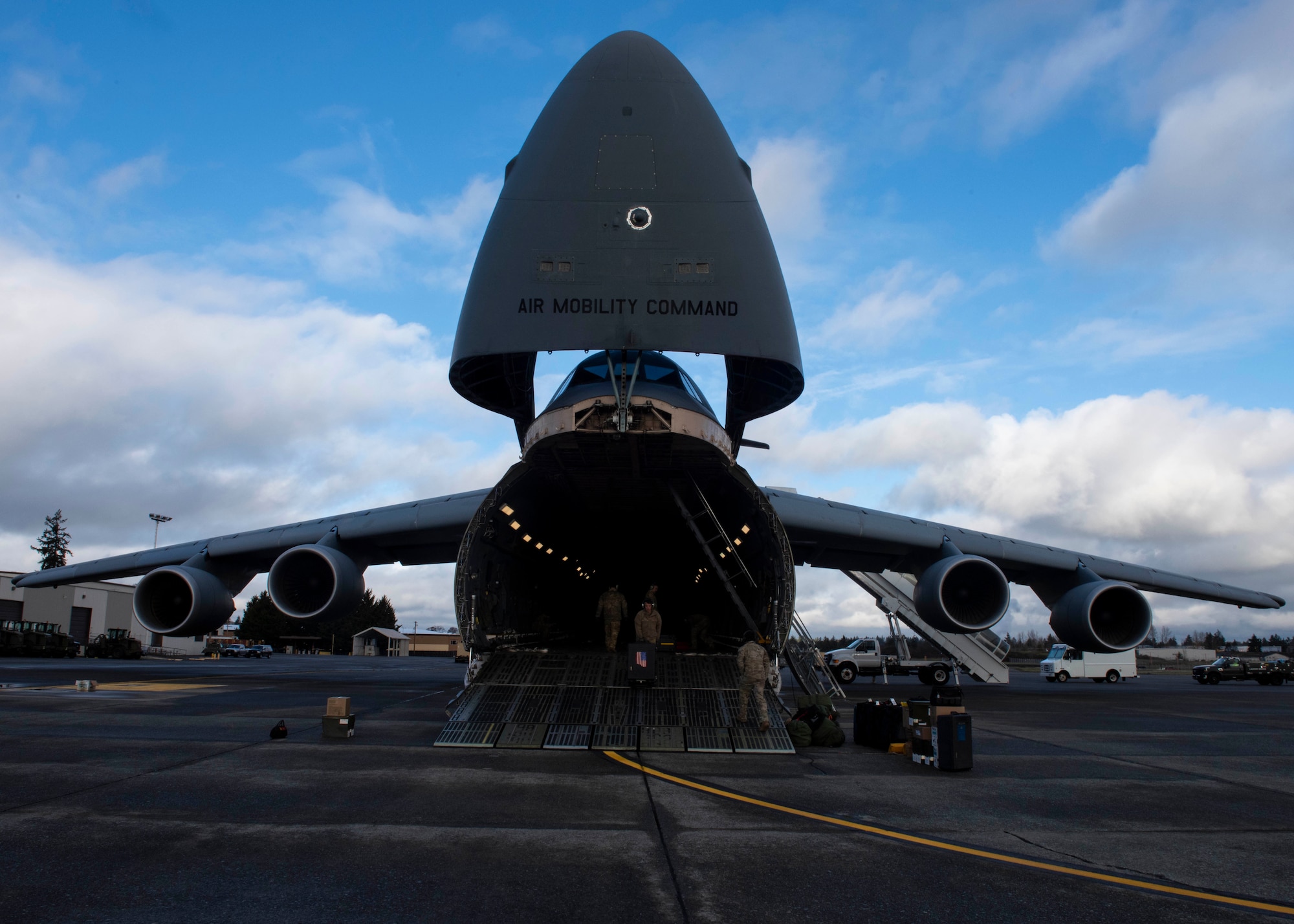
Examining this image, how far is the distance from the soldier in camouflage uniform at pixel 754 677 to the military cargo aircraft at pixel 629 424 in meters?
1.10

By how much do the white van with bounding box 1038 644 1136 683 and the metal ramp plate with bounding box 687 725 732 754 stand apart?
28.8m

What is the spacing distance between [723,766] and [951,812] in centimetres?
224

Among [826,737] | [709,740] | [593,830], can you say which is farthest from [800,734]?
[593,830]

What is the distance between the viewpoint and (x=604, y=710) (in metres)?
8.84

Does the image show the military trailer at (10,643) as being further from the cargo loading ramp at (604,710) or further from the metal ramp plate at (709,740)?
the metal ramp plate at (709,740)

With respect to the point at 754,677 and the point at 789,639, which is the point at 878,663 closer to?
the point at 789,639

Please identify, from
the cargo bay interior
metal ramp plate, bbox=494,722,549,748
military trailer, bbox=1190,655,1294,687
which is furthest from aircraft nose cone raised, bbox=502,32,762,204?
military trailer, bbox=1190,655,1294,687

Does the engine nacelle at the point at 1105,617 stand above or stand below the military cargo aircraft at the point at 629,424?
below

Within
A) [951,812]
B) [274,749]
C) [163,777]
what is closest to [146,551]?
[274,749]

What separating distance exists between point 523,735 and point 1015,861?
5.19 meters

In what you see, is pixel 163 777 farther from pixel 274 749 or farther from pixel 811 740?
pixel 811 740

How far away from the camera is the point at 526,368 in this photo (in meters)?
9.98

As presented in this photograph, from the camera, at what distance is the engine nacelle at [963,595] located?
1273 centimetres

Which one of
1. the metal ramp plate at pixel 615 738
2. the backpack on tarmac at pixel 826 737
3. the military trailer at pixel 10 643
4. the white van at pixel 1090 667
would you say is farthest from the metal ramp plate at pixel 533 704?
the military trailer at pixel 10 643
